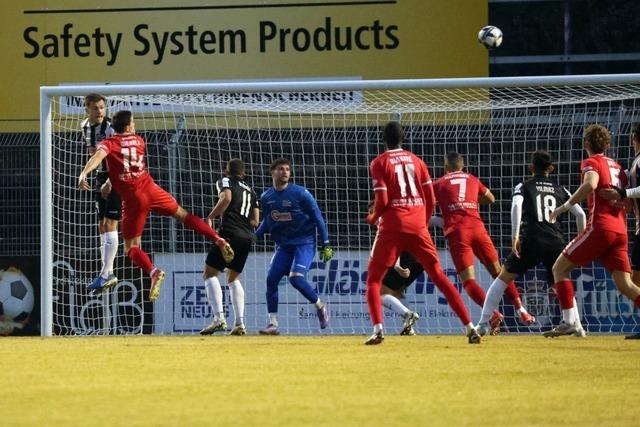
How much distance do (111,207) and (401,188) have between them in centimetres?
400

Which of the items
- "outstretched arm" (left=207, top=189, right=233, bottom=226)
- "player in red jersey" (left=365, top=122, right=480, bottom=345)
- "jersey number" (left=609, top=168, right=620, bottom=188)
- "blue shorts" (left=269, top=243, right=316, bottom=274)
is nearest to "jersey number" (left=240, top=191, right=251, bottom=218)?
"outstretched arm" (left=207, top=189, right=233, bottom=226)

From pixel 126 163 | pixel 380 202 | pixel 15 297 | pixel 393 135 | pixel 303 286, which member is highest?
pixel 393 135

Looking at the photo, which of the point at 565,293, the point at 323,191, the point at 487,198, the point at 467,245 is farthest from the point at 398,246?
the point at 323,191

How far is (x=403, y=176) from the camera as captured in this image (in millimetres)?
12422

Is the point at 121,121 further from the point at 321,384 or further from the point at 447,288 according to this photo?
the point at 321,384

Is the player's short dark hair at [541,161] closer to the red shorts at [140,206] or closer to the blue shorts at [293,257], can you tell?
the blue shorts at [293,257]

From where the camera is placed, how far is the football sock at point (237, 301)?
15984mm

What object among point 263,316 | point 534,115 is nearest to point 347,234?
point 263,316

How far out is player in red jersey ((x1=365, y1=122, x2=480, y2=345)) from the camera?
12.3m

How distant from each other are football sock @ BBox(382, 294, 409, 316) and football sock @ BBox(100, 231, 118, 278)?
9.52ft

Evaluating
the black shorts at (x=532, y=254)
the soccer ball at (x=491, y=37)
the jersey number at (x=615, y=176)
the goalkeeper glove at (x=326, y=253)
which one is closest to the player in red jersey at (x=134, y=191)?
the goalkeeper glove at (x=326, y=253)

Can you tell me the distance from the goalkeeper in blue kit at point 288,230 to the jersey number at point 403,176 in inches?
137

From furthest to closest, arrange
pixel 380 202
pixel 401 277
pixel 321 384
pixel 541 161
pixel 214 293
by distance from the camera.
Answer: pixel 214 293 < pixel 401 277 < pixel 541 161 < pixel 380 202 < pixel 321 384

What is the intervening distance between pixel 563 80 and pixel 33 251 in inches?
299
